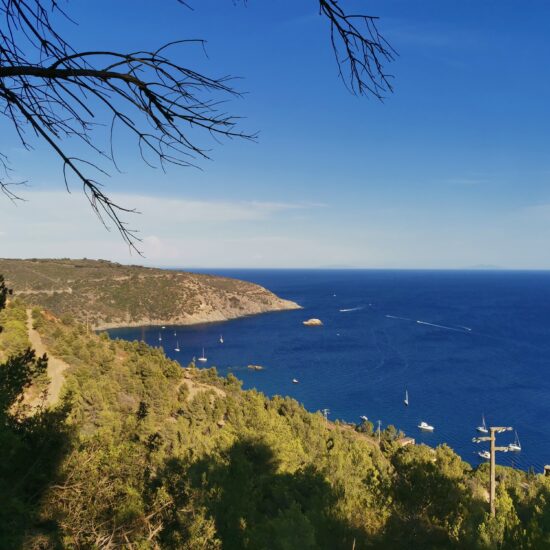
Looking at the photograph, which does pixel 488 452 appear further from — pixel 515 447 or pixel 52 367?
pixel 52 367

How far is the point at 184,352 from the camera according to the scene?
80438 millimetres

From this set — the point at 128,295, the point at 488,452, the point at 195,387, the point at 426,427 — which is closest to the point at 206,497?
the point at 195,387

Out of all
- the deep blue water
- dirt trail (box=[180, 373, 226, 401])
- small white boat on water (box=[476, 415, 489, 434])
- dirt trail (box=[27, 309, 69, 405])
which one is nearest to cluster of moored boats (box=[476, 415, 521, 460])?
small white boat on water (box=[476, 415, 489, 434])

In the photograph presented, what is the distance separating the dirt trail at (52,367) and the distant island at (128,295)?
73.9m

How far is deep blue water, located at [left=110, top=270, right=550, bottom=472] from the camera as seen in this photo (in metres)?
47.4

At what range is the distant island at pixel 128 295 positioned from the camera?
104 metres

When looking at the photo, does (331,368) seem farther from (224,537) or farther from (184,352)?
(224,537)

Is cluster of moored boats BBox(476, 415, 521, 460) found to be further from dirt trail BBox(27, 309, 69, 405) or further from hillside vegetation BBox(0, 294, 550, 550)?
dirt trail BBox(27, 309, 69, 405)

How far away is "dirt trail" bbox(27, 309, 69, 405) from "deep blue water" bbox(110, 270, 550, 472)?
3265 centimetres

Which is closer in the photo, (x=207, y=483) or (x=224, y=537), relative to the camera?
(x=224, y=537)

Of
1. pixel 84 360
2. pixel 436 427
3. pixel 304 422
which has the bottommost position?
pixel 436 427

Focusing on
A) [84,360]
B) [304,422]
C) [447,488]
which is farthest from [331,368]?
[447,488]

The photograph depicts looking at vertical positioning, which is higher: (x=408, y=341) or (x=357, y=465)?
(x=357, y=465)

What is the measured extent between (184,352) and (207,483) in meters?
72.5
